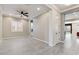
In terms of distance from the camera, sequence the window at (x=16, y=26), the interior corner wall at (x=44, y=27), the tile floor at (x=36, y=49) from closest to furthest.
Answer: the tile floor at (x=36, y=49), the interior corner wall at (x=44, y=27), the window at (x=16, y=26)

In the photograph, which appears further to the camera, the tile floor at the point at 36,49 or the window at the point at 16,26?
the window at the point at 16,26

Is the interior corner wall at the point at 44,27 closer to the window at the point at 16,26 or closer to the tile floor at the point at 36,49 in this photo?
the tile floor at the point at 36,49

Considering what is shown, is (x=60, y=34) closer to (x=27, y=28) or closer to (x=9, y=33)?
(x=9, y=33)

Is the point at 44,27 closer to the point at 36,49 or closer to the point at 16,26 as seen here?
the point at 36,49

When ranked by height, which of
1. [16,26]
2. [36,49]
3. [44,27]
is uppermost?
[16,26]

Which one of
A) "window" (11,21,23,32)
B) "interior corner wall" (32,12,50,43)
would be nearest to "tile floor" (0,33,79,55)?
"interior corner wall" (32,12,50,43)

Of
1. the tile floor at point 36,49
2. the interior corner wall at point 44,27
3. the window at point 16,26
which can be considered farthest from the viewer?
the window at point 16,26

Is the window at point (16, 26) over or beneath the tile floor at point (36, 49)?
over

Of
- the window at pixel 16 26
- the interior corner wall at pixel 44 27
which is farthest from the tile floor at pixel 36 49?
the window at pixel 16 26

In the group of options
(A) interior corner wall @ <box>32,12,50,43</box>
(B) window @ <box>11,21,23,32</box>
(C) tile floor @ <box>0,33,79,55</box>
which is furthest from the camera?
(B) window @ <box>11,21,23,32</box>

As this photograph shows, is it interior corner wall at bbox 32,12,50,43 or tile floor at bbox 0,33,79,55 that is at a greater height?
interior corner wall at bbox 32,12,50,43

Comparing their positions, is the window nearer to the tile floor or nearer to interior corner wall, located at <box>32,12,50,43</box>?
interior corner wall, located at <box>32,12,50,43</box>

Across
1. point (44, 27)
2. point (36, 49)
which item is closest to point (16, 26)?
point (44, 27)
